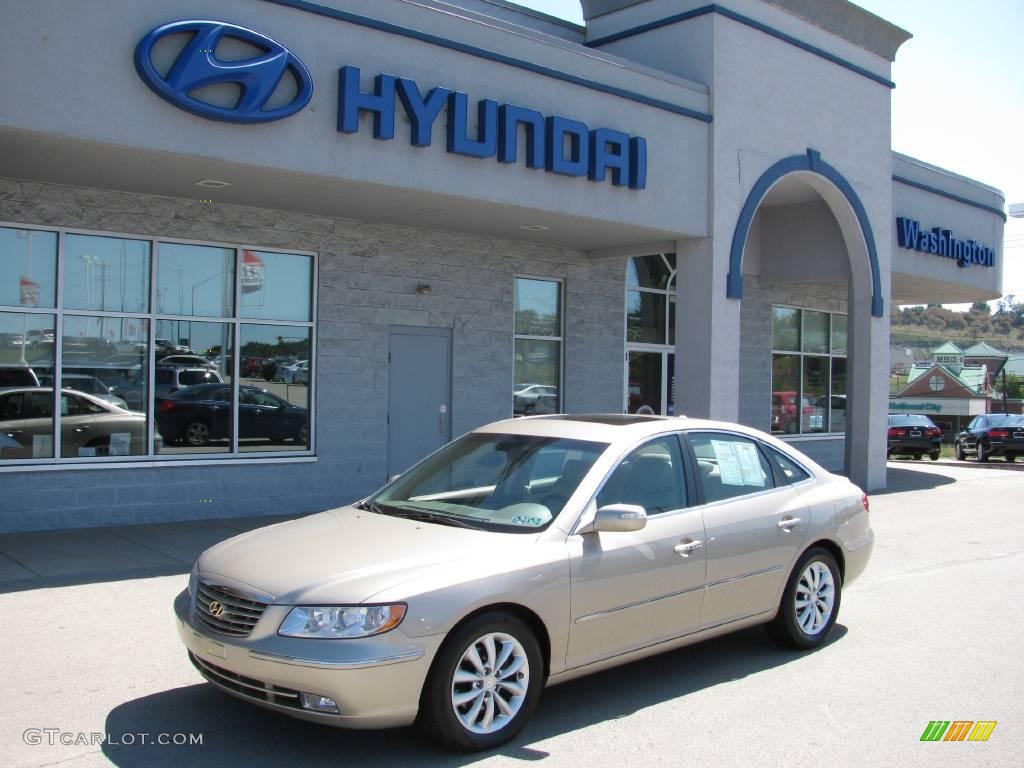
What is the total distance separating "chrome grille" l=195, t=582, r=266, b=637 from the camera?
4.57m

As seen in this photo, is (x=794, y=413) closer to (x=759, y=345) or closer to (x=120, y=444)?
(x=759, y=345)

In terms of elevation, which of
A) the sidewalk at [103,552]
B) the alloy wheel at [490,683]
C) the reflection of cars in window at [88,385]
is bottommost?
the sidewalk at [103,552]

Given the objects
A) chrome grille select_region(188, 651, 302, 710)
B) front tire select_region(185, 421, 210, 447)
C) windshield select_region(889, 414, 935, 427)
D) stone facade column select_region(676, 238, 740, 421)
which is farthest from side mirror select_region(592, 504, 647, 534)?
windshield select_region(889, 414, 935, 427)

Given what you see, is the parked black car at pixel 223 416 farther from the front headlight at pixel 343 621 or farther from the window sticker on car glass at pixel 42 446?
the front headlight at pixel 343 621

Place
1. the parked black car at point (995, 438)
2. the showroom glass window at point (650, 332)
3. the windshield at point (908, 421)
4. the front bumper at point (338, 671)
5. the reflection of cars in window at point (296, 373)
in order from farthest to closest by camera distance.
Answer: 1. the windshield at point (908, 421)
2. the parked black car at point (995, 438)
3. the showroom glass window at point (650, 332)
4. the reflection of cars in window at point (296, 373)
5. the front bumper at point (338, 671)

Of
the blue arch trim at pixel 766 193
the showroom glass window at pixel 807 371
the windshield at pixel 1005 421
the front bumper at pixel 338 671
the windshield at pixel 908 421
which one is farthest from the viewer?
the windshield at pixel 908 421

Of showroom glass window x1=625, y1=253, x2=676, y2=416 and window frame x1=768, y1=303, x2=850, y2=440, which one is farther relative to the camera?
window frame x1=768, y1=303, x2=850, y2=440

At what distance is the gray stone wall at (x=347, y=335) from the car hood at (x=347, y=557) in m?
5.54

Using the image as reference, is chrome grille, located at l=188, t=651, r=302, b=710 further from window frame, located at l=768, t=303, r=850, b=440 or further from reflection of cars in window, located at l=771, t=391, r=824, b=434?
reflection of cars in window, located at l=771, t=391, r=824, b=434

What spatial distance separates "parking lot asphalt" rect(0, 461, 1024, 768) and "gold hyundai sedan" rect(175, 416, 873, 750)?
32 cm

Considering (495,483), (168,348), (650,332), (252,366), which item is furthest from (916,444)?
(495,483)

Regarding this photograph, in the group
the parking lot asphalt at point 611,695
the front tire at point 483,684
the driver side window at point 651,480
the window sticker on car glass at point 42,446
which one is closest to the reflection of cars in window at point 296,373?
the window sticker on car glass at point 42,446

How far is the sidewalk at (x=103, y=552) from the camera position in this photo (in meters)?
8.05

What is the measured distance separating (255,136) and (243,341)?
3.01 meters
